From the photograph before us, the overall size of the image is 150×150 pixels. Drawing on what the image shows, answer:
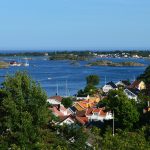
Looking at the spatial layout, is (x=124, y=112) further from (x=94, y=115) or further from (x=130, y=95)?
(x=130, y=95)

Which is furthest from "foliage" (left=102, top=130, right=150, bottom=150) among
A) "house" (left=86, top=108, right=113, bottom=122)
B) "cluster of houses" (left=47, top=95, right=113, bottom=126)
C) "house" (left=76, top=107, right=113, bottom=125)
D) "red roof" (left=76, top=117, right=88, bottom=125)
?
"house" (left=86, top=108, right=113, bottom=122)

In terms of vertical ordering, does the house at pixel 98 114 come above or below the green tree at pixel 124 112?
below

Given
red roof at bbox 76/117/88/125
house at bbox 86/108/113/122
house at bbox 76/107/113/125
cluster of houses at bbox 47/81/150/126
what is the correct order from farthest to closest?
1. house at bbox 86/108/113/122
2. house at bbox 76/107/113/125
3. red roof at bbox 76/117/88/125
4. cluster of houses at bbox 47/81/150/126

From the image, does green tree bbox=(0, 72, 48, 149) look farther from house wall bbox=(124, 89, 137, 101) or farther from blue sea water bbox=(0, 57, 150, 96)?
blue sea water bbox=(0, 57, 150, 96)

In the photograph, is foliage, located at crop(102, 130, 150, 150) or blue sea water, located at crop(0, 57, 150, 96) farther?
blue sea water, located at crop(0, 57, 150, 96)

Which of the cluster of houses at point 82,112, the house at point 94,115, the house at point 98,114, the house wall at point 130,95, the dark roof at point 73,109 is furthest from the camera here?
the house wall at point 130,95

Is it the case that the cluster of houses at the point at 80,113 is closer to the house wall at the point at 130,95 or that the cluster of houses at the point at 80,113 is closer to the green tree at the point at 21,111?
the house wall at the point at 130,95

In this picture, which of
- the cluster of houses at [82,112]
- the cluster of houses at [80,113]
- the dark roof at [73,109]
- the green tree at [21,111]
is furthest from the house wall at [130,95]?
the green tree at [21,111]

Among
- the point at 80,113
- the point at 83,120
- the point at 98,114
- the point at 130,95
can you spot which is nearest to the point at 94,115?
the point at 98,114
